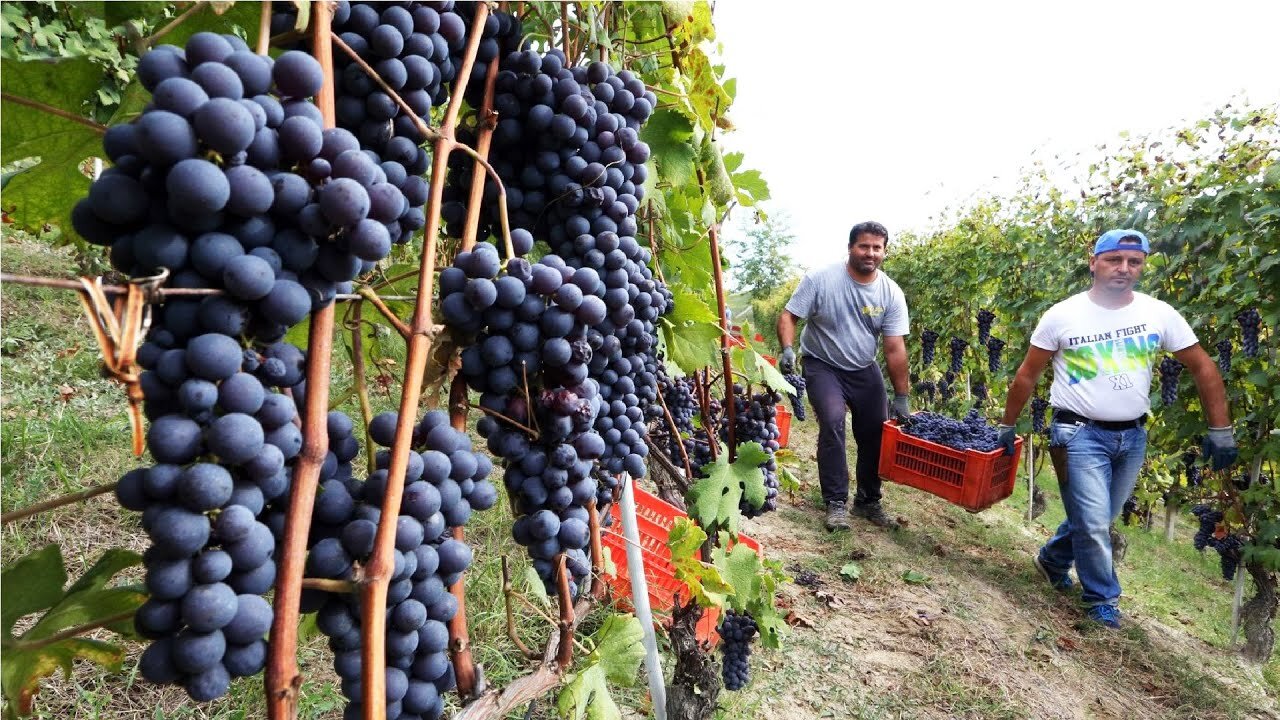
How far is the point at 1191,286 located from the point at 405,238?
4988mm

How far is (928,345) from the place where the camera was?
8.63 meters

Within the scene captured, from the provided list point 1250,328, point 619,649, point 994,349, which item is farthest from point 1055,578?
point 619,649

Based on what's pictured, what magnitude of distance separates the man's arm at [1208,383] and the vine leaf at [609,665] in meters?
3.88

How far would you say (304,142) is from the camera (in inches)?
25.6

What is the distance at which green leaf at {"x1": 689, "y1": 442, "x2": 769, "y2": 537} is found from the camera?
210cm

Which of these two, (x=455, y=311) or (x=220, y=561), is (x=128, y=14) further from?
(x=220, y=561)

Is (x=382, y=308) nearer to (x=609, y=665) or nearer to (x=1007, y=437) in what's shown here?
(x=609, y=665)

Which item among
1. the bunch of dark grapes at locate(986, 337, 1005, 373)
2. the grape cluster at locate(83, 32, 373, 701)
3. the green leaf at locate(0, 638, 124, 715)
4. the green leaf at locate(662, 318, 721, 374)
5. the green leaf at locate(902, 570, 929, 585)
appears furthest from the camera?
the bunch of dark grapes at locate(986, 337, 1005, 373)

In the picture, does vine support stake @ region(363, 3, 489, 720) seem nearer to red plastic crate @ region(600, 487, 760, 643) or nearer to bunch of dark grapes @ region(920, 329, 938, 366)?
red plastic crate @ region(600, 487, 760, 643)

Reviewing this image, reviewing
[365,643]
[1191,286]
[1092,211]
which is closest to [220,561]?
[365,643]

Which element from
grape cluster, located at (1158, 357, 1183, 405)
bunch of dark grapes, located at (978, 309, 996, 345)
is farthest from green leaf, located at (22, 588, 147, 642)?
bunch of dark grapes, located at (978, 309, 996, 345)

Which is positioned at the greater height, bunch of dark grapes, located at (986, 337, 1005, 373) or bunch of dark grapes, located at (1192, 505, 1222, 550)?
bunch of dark grapes, located at (986, 337, 1005, 373)

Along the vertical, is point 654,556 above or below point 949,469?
above

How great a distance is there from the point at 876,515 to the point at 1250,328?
2629 mm
